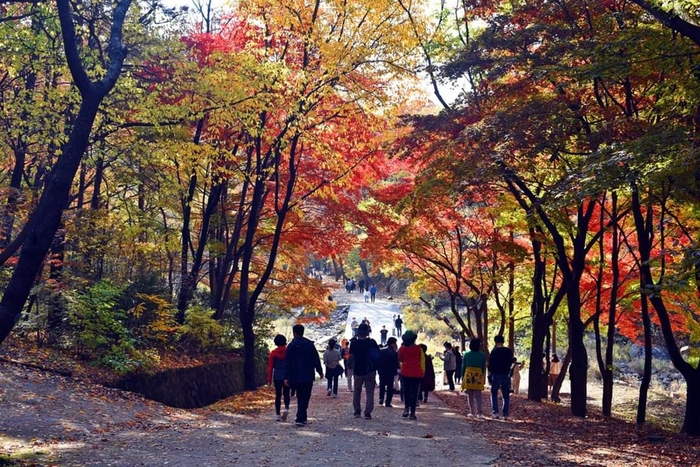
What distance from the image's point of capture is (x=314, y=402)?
1589cm

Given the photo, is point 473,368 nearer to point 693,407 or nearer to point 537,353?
point 693,407

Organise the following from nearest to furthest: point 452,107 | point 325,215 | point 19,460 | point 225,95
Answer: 1. point 19,460
2. point 225,95
3. point 452,107
4. point 325,215

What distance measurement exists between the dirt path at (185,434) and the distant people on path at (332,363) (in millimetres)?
2429

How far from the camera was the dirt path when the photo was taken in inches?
302

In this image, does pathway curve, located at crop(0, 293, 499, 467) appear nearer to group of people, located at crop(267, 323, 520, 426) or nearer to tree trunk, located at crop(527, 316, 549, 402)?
group of people, located at crop(267, 323, 520, 426)

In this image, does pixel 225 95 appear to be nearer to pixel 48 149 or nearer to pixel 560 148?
pixel 48 149

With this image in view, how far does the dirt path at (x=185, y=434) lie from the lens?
766 cm

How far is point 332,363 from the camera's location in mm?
15852

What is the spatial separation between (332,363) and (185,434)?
21.8 ft

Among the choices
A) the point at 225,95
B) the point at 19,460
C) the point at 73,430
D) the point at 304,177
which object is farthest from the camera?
the point at 304,177

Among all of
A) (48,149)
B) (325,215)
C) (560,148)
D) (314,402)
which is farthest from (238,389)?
(560,148)

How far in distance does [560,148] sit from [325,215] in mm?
9749

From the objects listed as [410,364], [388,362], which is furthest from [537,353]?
[410,364]

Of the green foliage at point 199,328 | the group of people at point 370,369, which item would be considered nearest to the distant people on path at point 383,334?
the green foliage at point 199,328
